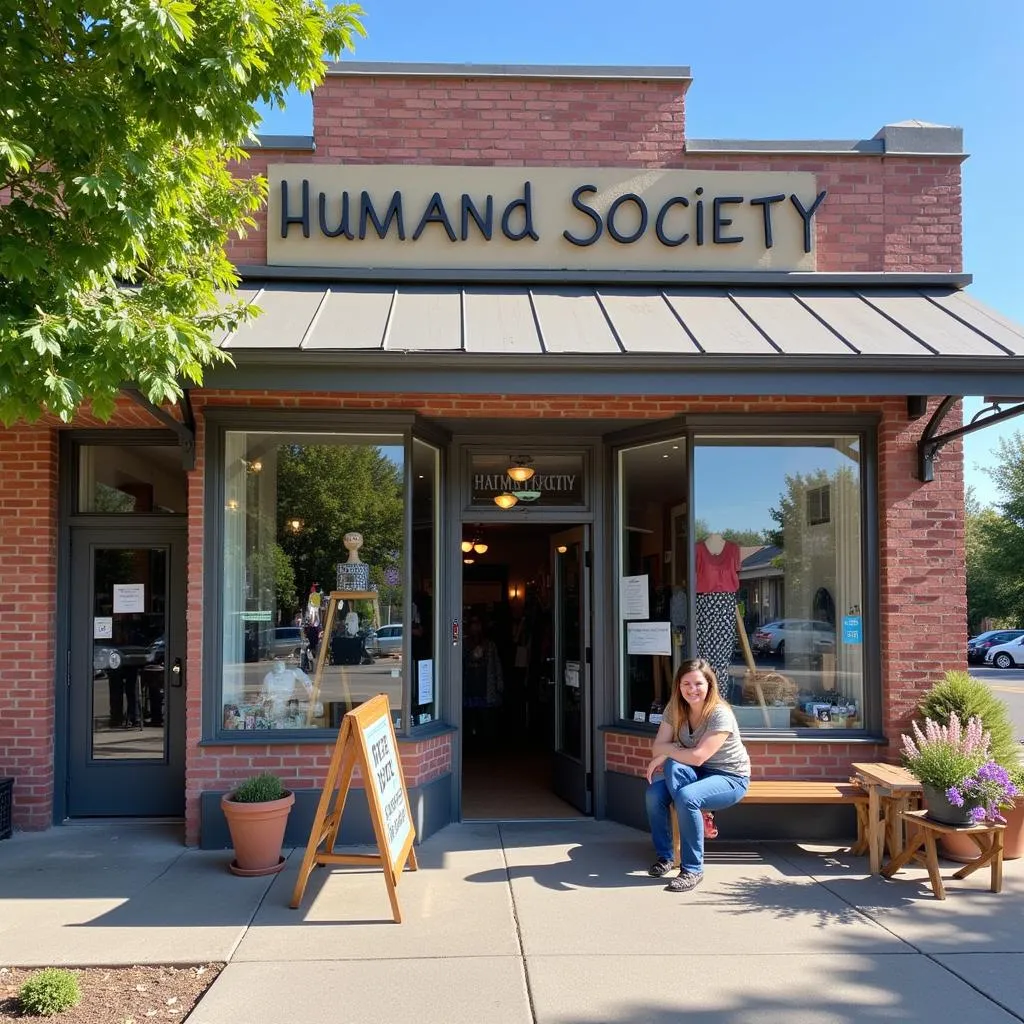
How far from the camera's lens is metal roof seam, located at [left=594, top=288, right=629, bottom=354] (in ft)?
19.3

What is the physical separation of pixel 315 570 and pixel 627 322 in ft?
9.89

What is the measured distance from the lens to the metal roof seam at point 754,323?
5.96 m

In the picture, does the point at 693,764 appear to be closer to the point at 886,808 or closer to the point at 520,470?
the point at 886,808

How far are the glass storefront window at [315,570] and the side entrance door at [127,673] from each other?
0.87 metres

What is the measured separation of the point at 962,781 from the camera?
208 inches

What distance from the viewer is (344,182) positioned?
7.11m

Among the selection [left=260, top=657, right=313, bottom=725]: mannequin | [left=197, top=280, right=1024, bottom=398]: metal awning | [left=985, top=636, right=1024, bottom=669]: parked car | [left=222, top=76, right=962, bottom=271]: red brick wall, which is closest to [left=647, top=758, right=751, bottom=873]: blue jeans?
[left=197, top=280, right=1024, bottom=398]: metal awning

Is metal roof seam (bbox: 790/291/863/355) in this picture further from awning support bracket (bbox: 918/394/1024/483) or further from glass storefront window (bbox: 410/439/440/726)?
glass storefront window (bbox: 410/439/440/726)

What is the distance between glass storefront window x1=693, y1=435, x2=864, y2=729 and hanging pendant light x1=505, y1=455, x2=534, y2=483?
135 cm

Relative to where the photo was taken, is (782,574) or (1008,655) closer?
(782,574)

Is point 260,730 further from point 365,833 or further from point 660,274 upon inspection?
point 660,274

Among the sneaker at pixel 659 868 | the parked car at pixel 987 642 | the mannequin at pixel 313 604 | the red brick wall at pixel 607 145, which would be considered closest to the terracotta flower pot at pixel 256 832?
the mannequin at pixel 313 604

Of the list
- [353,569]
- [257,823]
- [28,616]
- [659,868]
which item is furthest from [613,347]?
[28,616]

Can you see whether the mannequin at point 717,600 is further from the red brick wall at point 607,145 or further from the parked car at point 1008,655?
the parked car at point 1008,655
